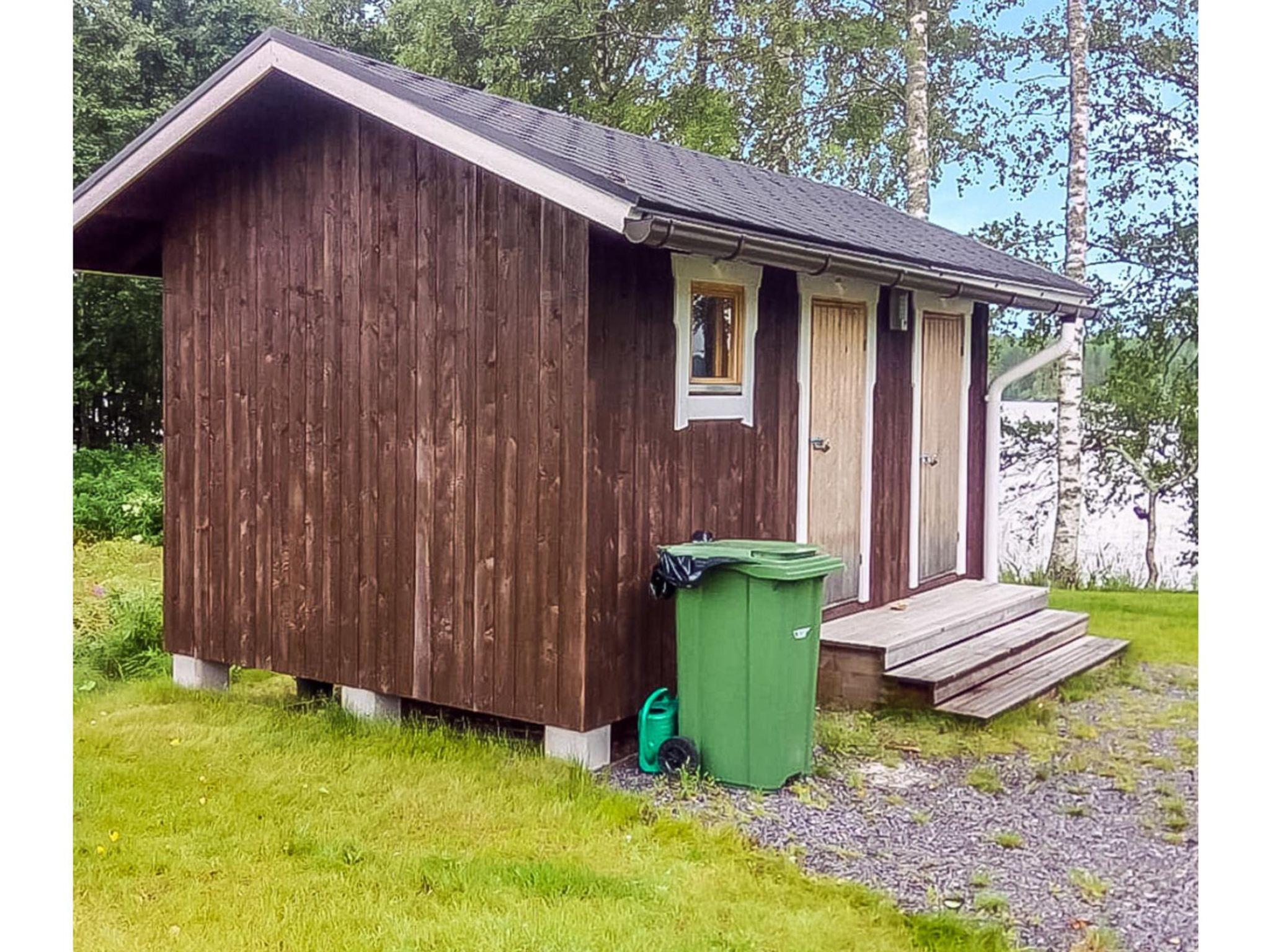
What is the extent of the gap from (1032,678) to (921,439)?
158cm

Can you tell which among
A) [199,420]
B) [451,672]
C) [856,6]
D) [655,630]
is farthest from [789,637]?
A: [199,420]

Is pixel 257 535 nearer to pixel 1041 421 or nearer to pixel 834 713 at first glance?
pixel 834 713

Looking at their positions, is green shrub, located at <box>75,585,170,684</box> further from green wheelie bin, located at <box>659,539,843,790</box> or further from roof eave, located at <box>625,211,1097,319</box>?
roof eave, located at <box>625,211,1097,319</box>

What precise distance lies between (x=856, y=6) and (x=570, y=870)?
2.21 metres

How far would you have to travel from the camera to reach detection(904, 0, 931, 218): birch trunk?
3.22 meters

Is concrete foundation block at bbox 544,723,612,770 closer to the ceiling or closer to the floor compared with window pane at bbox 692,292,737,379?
closer to the floor

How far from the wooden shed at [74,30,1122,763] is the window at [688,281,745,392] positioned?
0.03 ft

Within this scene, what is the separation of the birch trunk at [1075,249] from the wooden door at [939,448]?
177cm

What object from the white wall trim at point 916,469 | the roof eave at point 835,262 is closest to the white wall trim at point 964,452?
the white wall trim at point 916,469

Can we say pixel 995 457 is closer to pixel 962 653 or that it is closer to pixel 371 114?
pixel 962 653

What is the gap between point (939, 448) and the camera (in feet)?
16.6

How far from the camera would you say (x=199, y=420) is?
14.4 feet

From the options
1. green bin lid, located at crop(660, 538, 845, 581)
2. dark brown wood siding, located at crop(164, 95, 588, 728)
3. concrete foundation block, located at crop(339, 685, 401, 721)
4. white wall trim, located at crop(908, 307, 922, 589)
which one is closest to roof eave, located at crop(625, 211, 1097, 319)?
dark brown wood siding, located at crop(164, 95, 588, 728)

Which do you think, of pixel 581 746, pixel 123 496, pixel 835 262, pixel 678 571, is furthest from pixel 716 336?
pixel 123 496
